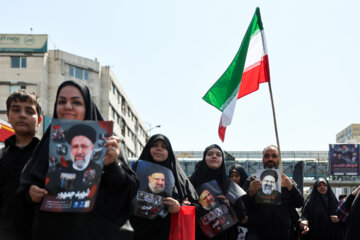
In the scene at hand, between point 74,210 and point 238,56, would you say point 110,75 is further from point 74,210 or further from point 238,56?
point 74,210

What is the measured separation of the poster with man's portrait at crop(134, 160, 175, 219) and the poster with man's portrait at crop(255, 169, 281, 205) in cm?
136

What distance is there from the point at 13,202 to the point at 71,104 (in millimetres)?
826

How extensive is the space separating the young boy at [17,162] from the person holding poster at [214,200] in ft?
8.07

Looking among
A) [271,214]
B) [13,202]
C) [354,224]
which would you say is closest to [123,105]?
[271,214]

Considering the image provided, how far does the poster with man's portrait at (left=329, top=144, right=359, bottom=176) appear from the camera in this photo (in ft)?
168

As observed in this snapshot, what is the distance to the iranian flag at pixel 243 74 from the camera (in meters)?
7.71

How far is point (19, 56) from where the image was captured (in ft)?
146

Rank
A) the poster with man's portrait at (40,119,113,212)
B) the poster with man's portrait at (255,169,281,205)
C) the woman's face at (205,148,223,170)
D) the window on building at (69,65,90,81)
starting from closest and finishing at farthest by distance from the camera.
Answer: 1. the poster with man's portrait at (40,119,113,212)
2. the poster with man's portrait at (255,169,281,205)
3. the woman's face at (205,148,223,170)
4. the window on building at (69,65,90,81)

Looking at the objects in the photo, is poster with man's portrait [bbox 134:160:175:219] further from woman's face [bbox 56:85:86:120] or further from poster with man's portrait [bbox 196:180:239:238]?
woman's face [bbox 56:85:86:120]

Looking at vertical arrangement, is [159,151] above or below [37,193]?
above

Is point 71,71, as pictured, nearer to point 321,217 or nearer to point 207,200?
point 321,217

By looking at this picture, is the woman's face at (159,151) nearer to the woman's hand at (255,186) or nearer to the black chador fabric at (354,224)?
the woman's hand at (255,186)

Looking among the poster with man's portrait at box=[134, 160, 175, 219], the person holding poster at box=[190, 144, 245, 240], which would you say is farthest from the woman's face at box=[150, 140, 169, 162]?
the person holding poster at box=[190, 144, 245, 240]

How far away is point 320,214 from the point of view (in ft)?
31.3
